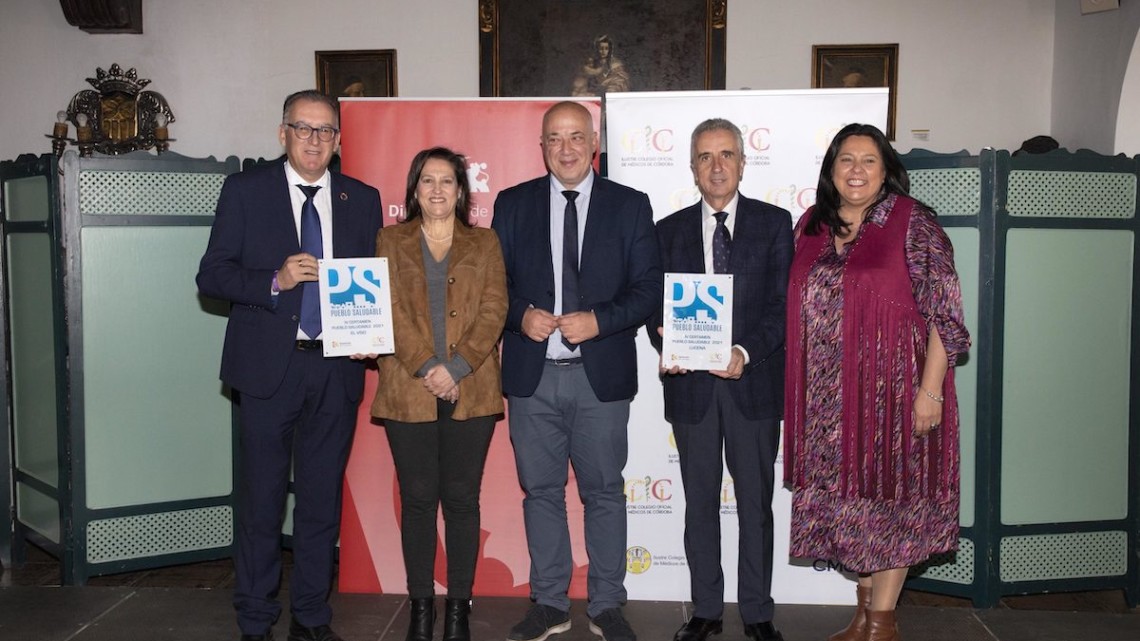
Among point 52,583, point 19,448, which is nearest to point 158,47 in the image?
point 19,448

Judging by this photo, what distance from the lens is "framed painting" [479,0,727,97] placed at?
245 inches

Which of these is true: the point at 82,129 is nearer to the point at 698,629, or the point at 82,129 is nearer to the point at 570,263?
the point at 570,263

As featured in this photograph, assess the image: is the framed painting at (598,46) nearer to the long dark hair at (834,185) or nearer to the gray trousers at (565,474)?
the long dark hair at (834,185)

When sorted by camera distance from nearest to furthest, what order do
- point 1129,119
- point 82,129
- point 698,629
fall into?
point 698,629 → point 1129,119 → point 82,129

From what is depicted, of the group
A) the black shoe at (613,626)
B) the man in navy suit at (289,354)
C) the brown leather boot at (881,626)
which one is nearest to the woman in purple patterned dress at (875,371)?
the brown leather boot at (881,626)

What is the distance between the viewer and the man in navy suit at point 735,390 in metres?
2.87

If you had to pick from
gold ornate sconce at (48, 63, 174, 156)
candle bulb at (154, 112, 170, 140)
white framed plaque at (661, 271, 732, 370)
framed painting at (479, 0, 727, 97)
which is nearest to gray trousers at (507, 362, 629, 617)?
white framed plaque at (661, 271, 732, 370)

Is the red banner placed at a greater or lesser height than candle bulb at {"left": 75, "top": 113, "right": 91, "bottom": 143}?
lesser

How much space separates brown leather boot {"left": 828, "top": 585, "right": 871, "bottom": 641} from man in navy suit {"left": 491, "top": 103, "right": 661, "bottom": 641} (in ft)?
2.26

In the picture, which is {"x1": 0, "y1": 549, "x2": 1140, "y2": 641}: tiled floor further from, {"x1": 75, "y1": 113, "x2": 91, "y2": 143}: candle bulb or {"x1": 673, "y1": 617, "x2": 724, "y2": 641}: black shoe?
{"x1": 75, "y1": 113, "x2": 91, "y2": 143}: candle bulb

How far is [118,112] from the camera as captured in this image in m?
6.47

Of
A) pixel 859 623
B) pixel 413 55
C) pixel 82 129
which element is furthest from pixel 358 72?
pixel 859 623

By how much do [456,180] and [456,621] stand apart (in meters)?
1.42

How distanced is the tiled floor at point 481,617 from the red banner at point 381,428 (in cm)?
12
